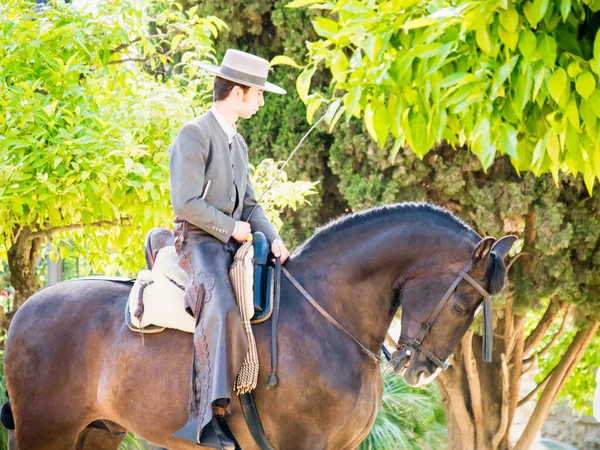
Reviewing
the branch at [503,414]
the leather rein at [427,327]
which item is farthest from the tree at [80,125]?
the branch at [503,414]

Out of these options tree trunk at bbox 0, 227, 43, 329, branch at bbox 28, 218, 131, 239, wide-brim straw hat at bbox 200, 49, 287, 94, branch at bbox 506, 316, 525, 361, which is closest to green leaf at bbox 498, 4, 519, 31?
wide-brim straw hat at bbox 200, 49, 287, 94

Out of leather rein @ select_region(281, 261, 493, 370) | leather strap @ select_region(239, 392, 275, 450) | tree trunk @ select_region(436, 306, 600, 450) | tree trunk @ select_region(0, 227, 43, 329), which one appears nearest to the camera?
leather rein @ select_region(281, 261, 493, 370)

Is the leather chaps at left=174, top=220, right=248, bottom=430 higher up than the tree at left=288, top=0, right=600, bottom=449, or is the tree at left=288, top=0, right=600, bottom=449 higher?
the tree at left=288, top=0, right=600, bottom=449

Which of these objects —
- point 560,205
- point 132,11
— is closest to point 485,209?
point 560,205

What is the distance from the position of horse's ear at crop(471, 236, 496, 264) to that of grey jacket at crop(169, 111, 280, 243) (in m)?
1.14

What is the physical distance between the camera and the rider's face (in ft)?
14.7

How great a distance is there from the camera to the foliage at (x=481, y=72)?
3.06 metres

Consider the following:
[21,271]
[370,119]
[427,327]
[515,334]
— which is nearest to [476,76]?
[370,119]

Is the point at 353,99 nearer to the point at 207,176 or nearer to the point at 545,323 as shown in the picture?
the point at 207,176

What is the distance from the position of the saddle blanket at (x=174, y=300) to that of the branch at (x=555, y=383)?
768cm

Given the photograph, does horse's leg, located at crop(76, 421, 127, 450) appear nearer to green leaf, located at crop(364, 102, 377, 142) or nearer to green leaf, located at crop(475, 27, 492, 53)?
green leaf, located at crop(364, 102, 377, 142)

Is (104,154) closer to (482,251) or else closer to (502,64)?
(482,251)

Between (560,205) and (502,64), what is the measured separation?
21.5ft

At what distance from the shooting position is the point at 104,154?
20.0 feet
